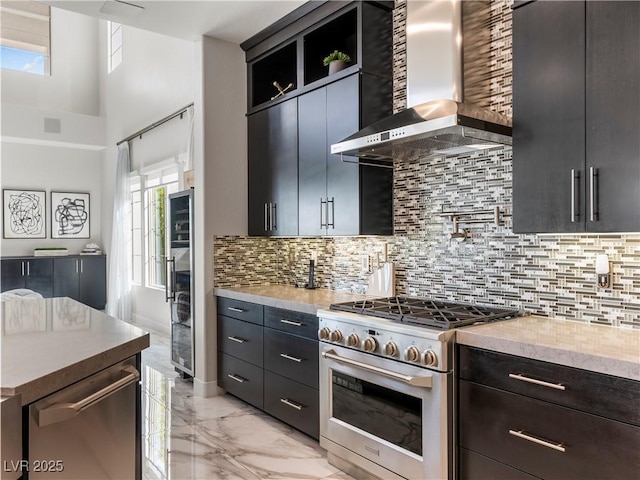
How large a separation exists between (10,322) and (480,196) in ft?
7.98

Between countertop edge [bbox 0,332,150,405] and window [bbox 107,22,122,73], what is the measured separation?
309 inches

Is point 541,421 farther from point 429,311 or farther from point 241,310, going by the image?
point 241,310

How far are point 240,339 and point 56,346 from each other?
7.26 feet

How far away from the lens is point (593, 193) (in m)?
2.01

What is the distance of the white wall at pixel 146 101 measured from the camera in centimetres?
596

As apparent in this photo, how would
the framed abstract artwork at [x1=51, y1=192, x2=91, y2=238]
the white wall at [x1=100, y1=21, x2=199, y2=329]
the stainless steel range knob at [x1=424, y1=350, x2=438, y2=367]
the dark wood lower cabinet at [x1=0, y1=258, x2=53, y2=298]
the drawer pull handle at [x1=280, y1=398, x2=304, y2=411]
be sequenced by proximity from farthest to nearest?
the framed abstract artwork at [x1=51, y1=192, x2=91, y2=238]
the dark wood lower cabinet at [x1=0, y1=258, x2=53, y2=298]
the white wall at [x1=100, y1=21, x2=199, y2=329]
the drawer pull handle at [x1=280, y1=398, x2=304, y2=411]
the stainless steel range knob at [x1=424, y1=350, x2=438, y2=367]

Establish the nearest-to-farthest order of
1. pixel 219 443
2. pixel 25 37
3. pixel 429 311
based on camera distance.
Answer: pixel 429 311 < pixel 219 443 < pixel 25 37

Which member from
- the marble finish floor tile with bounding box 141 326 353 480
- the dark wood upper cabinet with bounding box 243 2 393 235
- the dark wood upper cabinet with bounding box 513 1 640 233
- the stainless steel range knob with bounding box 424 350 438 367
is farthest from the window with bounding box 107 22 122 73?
the stainless steel range knob with bounding box 424 350 438 367

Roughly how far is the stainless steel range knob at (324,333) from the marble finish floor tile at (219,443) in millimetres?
732

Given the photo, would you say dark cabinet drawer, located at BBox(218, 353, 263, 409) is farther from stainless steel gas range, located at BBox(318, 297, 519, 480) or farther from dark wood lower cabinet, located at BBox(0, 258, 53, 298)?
dark wood lower cabinet, located at BBox(0, 258, 53, 298)

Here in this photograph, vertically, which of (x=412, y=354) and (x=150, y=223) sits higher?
(x=150, y=223)

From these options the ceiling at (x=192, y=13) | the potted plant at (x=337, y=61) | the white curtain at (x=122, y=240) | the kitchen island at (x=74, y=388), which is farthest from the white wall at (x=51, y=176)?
the kitchen island at (x=74, y=388)

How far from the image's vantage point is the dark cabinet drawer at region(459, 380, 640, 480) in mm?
1672

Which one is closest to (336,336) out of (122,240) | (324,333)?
(324,333)
